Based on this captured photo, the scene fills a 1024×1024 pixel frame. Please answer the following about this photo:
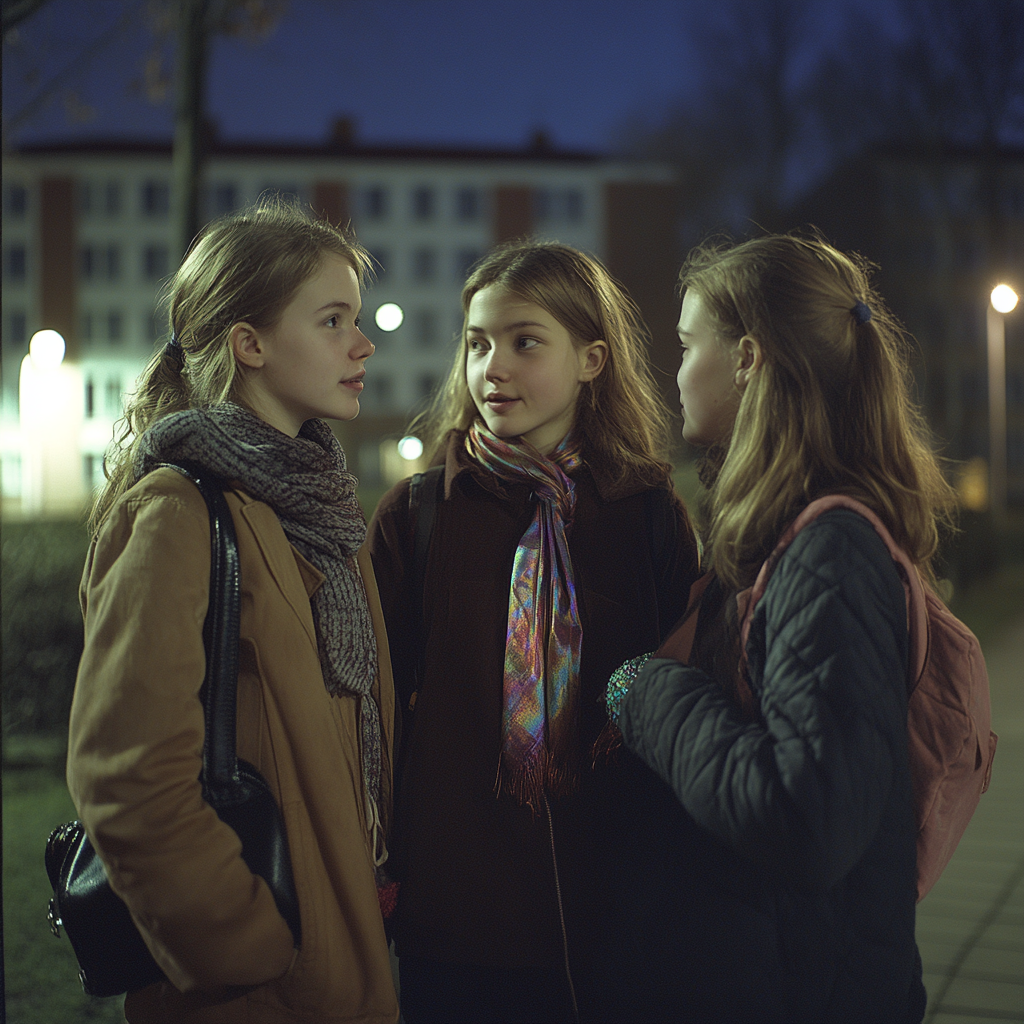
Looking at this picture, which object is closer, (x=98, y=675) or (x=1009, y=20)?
(x=98, y=675)

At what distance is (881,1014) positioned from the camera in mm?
1778

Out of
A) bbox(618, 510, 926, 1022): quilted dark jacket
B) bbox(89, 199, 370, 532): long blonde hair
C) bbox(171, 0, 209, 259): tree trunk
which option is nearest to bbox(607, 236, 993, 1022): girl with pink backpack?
bbox(618, 510, 926, 1022): quilted dark jacket

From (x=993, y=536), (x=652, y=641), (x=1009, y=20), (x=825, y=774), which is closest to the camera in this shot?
(x=825, y=774)

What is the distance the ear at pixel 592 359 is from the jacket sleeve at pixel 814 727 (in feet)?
3.17

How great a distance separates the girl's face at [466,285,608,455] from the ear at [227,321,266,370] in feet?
1.82

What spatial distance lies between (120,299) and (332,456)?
5470 centimetres

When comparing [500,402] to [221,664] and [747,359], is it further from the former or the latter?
[221,664]

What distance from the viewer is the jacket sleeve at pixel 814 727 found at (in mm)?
1612

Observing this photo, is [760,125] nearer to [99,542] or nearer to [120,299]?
[99,542]

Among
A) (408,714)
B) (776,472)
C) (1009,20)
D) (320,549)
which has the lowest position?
(408,714)

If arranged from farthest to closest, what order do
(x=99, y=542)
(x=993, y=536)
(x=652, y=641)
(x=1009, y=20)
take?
(x=1009, y=20) → (x=993, y=536) → (x=652, y=641) → (x=99, y=542)

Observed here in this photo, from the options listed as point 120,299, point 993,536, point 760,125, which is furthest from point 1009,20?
point 120,299

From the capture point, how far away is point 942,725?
6.08 ft

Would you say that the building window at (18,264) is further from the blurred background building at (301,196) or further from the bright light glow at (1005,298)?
the bright light glow at (1005,298)
